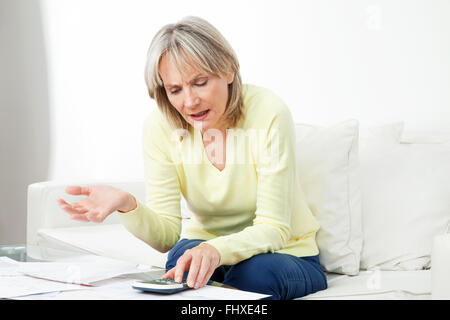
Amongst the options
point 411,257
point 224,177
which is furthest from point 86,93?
point 411,257

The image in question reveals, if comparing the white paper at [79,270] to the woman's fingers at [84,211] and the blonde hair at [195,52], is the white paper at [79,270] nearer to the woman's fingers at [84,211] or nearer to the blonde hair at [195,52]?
the woman's fingers at [84,211]

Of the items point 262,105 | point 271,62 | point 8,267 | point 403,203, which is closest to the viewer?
point 8,267

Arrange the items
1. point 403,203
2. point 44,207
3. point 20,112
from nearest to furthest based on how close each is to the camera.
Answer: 1. point 403,203
2. point 44,207
3. point 20,112

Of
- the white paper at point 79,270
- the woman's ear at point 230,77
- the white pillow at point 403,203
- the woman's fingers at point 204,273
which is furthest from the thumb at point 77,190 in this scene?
the white pillow at point 403,203

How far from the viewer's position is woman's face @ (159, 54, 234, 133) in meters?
1.14

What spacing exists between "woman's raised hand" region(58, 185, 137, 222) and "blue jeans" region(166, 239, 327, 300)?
A: 0.58 ft

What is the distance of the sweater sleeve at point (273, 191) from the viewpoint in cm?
108

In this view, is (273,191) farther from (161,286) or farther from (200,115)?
(161,286)

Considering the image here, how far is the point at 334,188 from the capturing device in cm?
134

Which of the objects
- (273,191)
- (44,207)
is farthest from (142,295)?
(44,207)

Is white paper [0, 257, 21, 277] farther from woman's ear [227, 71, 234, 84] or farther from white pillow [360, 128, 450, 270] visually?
white pillow [360, 128, 450, 270]

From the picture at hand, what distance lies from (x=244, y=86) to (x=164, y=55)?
208mm

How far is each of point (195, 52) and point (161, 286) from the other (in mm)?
475

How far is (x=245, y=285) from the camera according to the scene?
105 centimetres
